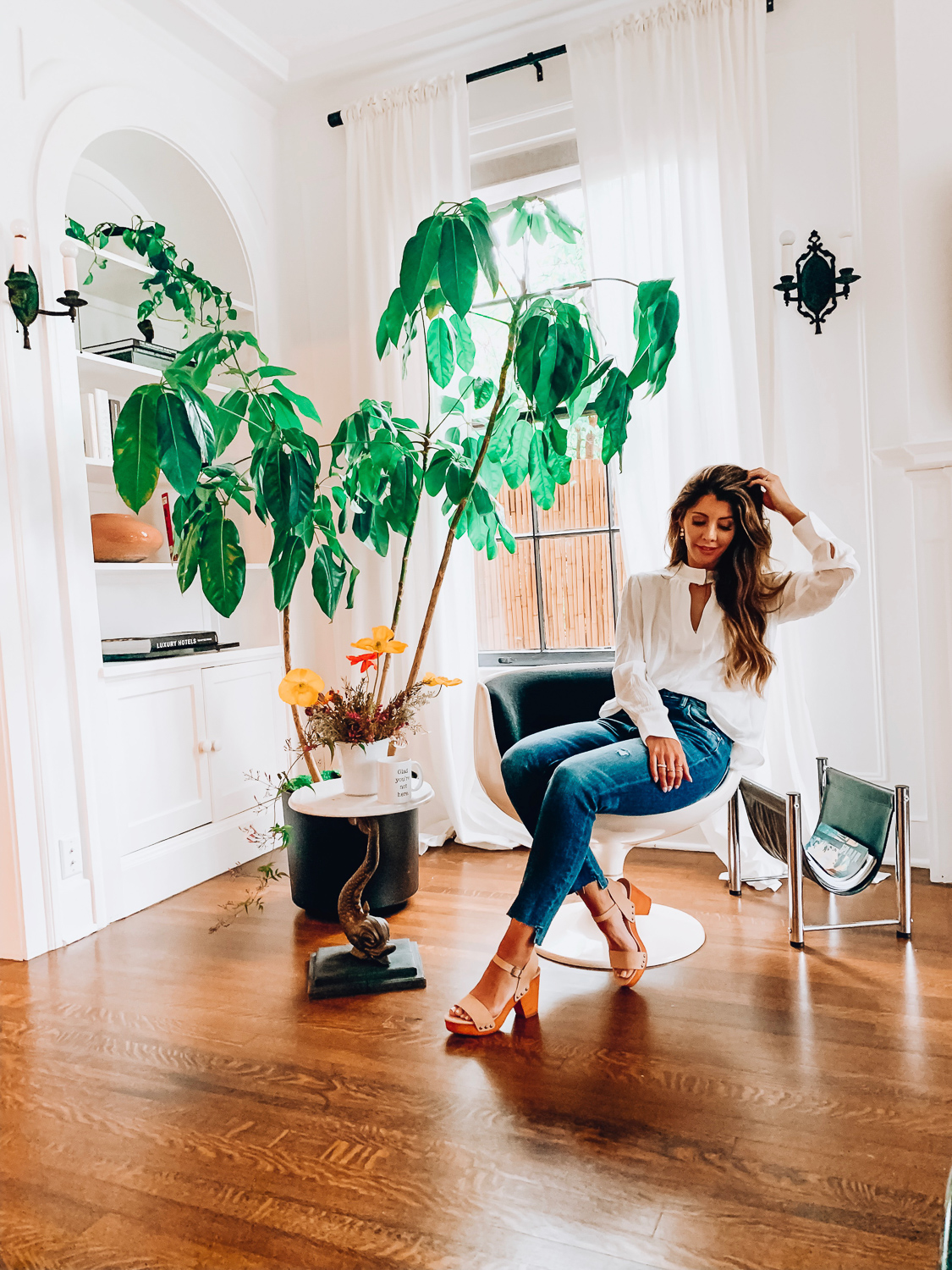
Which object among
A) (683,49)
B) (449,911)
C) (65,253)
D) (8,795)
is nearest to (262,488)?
(65,253)

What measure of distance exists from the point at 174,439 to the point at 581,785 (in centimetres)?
134

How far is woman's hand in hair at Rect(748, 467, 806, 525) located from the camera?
2.15 metres

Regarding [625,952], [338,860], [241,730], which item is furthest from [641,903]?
[241,730]

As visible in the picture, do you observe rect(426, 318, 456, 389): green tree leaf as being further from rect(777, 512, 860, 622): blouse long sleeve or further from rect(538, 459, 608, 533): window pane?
rect(777, 512, 860, 622): blouse long sleeve

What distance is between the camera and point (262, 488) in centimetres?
251

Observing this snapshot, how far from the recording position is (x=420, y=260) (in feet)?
7.72

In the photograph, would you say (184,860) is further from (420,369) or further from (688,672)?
(420,369)

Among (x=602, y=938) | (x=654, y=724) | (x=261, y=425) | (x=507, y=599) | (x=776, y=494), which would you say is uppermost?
(x=261, y=425)

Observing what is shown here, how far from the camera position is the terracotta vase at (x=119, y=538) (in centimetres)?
279

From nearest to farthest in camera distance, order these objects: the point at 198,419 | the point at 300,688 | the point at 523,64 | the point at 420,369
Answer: the point at 300,688, the point at 198,419, the point at 523,64, the point at 420,369

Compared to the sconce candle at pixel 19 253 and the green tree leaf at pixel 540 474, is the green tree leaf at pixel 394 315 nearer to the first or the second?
the green tree leaf at pixel 540 474

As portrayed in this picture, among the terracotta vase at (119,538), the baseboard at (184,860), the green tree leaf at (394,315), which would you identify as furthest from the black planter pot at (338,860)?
the green tree leaf at (394,315)

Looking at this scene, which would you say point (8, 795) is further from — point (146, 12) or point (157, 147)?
point (146, 12)

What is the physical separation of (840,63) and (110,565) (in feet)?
8.77
